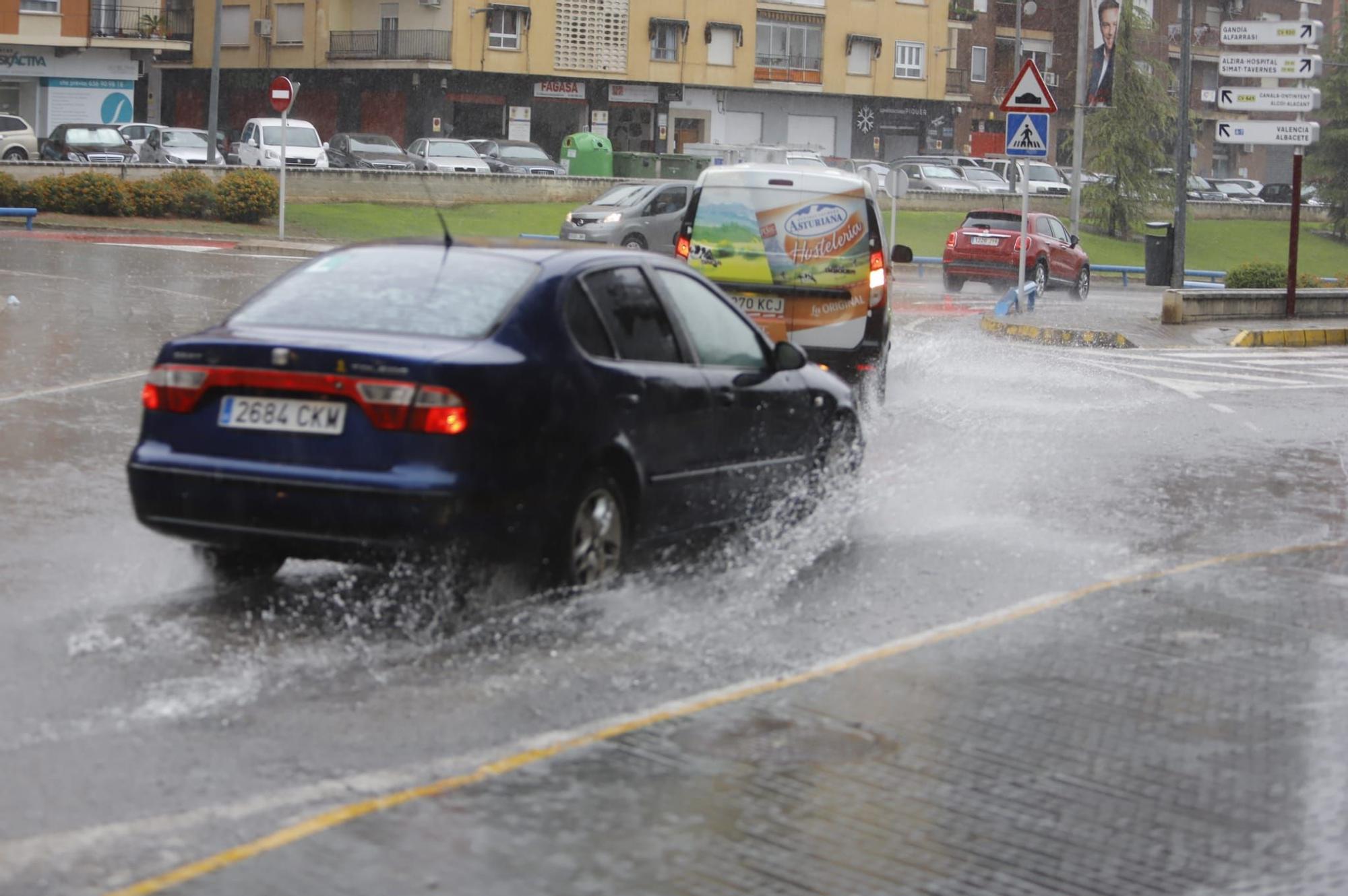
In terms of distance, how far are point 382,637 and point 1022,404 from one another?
983 cm

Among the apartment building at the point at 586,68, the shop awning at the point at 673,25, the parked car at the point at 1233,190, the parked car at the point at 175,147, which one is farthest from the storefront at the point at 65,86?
the parked car at the point at 1233,190

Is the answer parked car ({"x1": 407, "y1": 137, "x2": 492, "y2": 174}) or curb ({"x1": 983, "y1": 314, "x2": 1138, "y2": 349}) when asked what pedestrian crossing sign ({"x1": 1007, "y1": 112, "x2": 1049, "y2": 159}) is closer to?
curb ({"x1": 983, "y1": 314, "x2": 1138, "y2": 349})

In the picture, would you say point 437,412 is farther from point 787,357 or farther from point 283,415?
point 787,357

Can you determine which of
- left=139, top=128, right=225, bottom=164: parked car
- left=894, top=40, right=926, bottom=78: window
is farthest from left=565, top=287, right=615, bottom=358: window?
left=894, top=40, right=926, bottom=78: window

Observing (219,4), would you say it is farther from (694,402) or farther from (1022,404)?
(694,402)

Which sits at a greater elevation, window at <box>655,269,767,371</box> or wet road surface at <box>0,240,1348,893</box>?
window at <box>655,269,767,371</box>

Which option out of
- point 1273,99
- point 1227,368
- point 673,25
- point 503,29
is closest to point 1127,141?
point 673,25

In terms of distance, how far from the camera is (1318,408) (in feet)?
53.7

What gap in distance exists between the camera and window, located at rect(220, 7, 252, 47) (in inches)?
2785

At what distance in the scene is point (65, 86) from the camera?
62.1m

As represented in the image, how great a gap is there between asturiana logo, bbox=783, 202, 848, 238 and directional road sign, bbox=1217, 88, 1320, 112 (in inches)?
558

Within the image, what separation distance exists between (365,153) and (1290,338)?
34.8 m

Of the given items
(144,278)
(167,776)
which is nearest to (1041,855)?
(167,776)

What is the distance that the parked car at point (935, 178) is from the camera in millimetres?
57844
